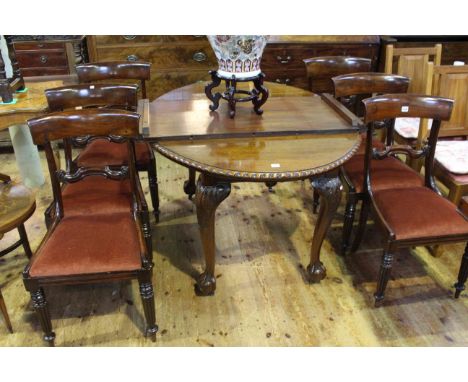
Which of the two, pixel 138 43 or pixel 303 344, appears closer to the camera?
pixel 303 344

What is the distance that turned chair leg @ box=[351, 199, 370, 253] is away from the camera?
7.91ft

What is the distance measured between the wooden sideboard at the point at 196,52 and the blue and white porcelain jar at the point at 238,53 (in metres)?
1.92

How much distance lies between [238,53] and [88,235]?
1.13 metres

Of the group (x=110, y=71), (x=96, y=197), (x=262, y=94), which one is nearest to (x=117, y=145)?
(x=110, y=71)

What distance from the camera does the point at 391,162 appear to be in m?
2.59

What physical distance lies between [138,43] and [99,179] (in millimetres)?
2150

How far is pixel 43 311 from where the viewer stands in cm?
186

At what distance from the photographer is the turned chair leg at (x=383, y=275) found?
211 cm

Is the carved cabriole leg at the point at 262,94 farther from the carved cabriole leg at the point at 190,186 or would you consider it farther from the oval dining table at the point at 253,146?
the carved cabriole leg at the point at 190,186

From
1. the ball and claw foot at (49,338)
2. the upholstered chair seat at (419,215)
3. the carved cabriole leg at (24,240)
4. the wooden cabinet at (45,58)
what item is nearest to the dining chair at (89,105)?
the carved cabriole leg at (24,240)

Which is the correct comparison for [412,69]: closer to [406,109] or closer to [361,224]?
[406,109]

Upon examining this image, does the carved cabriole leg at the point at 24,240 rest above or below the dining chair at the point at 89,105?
below

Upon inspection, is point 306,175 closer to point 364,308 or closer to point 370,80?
point 364,308

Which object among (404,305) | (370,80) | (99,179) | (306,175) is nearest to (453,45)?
(370,80)
